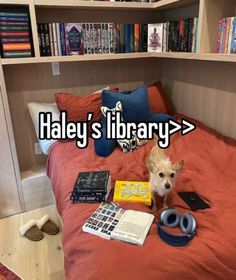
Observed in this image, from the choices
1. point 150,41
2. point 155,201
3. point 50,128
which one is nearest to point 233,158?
point 155,201

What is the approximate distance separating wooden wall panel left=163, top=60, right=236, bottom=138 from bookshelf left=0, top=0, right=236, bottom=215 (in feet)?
0.27

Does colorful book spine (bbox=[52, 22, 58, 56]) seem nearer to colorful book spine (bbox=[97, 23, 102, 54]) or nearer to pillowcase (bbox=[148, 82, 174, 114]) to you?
colorful book spine (bbox=[97, 23, 102, 54])

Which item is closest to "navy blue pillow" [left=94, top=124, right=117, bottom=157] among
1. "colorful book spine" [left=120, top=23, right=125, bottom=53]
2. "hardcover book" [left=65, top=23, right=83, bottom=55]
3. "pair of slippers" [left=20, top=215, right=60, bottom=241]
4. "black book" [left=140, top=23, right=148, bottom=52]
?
"pair of slippers" [left=20, top=215, right=60, bottom=241]

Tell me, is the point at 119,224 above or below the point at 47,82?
below

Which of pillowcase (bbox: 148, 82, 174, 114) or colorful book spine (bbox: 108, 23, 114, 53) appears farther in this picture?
pillowcase (bbox: 148, 82, 174, 114)

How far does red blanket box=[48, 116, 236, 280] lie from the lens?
0.81 meters

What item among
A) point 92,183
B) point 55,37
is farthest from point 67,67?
point 92,183

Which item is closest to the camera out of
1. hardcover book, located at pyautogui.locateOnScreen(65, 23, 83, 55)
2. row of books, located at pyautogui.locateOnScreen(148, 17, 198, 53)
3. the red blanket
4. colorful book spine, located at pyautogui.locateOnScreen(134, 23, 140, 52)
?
the red blanket

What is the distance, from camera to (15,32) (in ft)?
5.71

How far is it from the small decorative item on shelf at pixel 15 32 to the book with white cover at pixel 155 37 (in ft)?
3.28

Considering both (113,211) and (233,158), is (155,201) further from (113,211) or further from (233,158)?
(233,158)

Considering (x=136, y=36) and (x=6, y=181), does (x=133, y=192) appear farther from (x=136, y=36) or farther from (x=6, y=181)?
(x=136, y=36)

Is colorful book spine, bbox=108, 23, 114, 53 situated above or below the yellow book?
above

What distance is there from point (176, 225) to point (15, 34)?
5.41 ft
